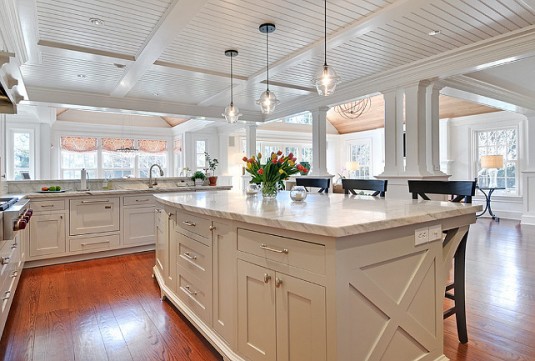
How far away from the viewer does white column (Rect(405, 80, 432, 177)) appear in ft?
12.7

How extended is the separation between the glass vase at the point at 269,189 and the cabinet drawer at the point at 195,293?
842 mm

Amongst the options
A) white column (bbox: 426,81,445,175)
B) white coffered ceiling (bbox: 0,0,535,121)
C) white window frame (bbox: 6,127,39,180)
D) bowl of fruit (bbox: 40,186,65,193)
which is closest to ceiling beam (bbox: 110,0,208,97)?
white coffered ceiling (bbox: 0,0,535,121)

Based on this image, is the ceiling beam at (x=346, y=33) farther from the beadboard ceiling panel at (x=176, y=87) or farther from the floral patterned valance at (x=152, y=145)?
the floral patterned valance at (x=152, y=145)

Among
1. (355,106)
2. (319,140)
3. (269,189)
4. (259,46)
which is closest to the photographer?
(269,189)

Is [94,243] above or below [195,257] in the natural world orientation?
below

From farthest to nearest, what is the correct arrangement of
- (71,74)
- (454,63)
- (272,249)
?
(71,74) < (454,63) < (272,249)

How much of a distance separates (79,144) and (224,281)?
923 centimetres

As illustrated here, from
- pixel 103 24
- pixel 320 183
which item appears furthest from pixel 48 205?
pixel 320 183

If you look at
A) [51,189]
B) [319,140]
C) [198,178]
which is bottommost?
[51,189]

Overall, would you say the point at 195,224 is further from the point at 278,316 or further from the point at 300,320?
the point at 300,320

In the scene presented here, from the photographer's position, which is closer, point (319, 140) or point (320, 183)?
point (320, 183)

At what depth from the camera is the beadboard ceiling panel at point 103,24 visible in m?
2.50

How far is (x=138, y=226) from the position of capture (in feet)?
14.9

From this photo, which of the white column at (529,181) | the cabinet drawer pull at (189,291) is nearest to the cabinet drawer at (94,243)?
the cabinet drawer pull at (189,291)
